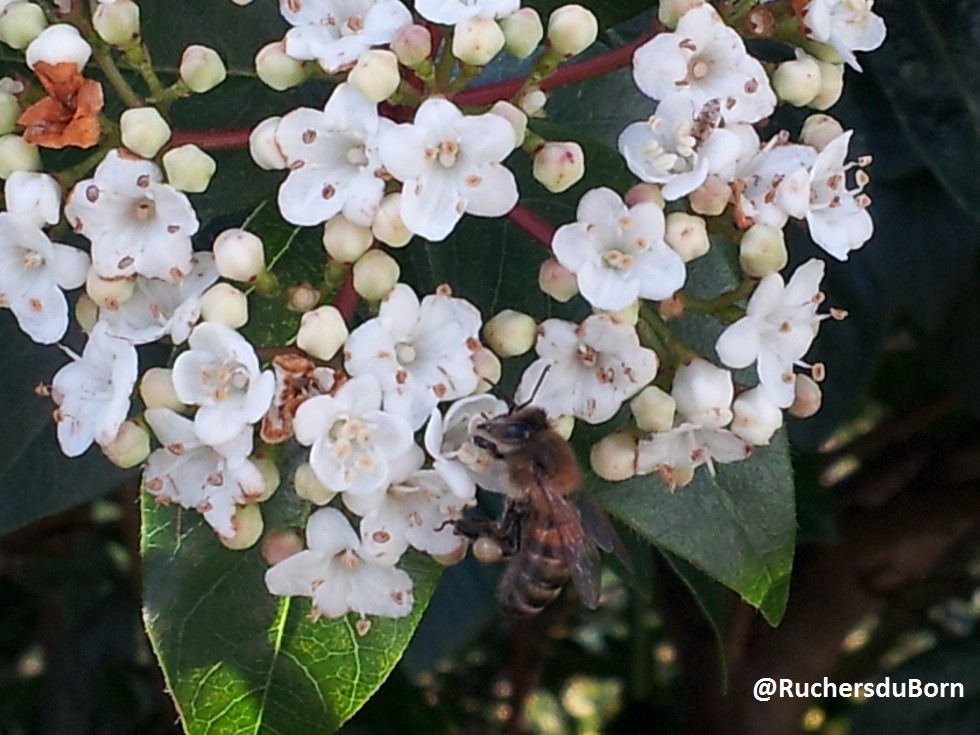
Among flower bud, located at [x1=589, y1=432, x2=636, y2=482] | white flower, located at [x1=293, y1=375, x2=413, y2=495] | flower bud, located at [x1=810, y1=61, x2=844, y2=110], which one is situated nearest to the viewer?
white flower, located at [x1=293, y1=375, x2=413, y2=495]

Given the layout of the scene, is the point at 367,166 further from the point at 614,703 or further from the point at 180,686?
the point at 614,703

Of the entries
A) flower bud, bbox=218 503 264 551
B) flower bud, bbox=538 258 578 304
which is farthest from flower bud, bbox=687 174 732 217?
flower bud, bbox=218 503 264 551

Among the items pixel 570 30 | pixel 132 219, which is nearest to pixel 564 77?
pixel 570 30

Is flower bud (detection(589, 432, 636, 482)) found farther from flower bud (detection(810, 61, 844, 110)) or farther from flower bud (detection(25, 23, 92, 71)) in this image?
flower bud (detection(25, 23, 92, 71))

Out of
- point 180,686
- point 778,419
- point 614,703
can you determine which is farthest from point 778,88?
point 614,703

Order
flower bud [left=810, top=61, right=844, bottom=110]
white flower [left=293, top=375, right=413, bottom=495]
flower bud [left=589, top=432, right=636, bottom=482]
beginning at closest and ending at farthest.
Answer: white flower [left=293, top=375, right=413, bottom=495], flower bud [left=589, top=432, right=636, bottom=482], flower bud [left=810, top=61, right=844, bottom=110]

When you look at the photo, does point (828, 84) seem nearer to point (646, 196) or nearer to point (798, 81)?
point (798, 81)

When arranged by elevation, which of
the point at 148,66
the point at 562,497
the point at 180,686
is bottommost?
the point at 180,686
